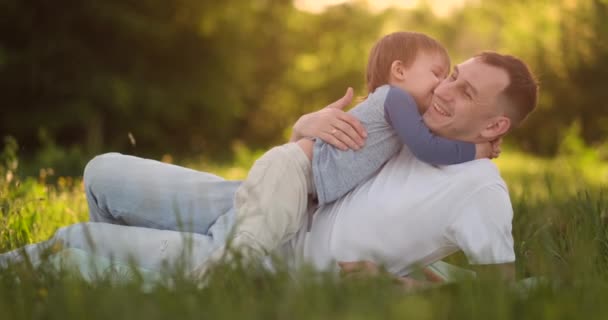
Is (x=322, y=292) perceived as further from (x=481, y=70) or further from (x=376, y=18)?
(x=376, y=18)

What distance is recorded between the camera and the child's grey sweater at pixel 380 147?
2.76 m

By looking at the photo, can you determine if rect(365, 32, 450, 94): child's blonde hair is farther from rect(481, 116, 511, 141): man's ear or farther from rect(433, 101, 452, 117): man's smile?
rect(481, 116, 511, 141): man's ear

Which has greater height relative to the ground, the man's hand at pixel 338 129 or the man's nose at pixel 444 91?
the man's nose at pixel 444 91

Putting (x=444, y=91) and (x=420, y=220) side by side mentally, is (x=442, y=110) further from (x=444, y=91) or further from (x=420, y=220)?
(x=420, y=220)

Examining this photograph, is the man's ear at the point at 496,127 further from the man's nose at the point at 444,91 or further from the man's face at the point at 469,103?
the man's nose at the point at 444,91

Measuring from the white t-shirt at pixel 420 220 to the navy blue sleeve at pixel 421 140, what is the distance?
4 centimetres

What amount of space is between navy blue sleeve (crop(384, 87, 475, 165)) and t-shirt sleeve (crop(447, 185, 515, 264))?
20 cm

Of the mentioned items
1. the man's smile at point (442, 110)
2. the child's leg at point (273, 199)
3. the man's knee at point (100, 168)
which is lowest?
the child's leg at point (273, 199)

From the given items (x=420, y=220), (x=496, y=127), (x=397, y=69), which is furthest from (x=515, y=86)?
(x=420, y=220)

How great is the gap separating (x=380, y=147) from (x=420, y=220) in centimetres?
39

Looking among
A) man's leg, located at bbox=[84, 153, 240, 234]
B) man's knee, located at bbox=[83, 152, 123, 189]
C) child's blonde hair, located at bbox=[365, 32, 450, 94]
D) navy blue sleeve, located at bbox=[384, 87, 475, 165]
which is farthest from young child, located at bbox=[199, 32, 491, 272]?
man's knee, located at bbox=[83, 152, 123, 189]

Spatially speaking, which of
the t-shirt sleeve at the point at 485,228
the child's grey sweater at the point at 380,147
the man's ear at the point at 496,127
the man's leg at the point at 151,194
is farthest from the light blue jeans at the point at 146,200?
the man's ear at the point at 496,127

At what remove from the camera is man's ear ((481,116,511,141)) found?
9.30ft

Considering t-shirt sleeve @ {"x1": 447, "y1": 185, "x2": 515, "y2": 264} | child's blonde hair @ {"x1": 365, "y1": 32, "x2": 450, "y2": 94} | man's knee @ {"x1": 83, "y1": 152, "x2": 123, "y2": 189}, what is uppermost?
child's blonde hair @ {"x1": 365, "y1": 32, "x2": 450, "y2": 94}
